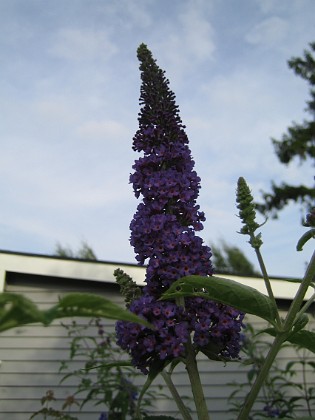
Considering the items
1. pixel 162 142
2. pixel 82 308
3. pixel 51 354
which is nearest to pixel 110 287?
pixel 51 354

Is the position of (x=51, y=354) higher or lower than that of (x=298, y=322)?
higher

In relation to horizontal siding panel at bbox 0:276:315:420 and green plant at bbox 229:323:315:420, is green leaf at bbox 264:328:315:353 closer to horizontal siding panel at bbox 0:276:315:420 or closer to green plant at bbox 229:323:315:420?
green plant at bbox 229:323:315:420

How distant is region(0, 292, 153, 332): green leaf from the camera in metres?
0.86

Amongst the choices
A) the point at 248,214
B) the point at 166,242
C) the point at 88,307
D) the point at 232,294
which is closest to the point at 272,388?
the point at 248,214

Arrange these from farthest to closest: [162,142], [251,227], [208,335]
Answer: [162,142]
[251,227]
[208,335]

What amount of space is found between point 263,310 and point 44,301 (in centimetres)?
691

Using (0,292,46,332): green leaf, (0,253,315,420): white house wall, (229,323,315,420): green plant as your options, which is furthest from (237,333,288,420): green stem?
(0,253,315,420): white house wall

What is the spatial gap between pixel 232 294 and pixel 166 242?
13.2 inches

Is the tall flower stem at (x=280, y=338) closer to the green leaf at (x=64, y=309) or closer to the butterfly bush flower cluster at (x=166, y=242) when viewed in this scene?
the butterfly bush flower cluster at (x=166, y=242)

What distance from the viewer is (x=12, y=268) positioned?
297 inches

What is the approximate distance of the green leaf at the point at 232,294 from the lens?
4.46ft

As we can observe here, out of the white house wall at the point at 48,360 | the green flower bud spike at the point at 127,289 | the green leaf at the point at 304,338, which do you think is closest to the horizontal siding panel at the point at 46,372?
the white house wall at the point at 48,360

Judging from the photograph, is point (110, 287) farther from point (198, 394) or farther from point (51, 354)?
point (198, 394)

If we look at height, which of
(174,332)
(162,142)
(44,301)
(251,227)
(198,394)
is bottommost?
(198,394)
